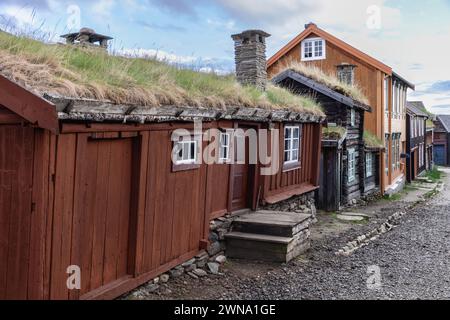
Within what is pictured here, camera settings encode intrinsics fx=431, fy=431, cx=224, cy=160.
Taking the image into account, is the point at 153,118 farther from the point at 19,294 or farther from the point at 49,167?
the point at 19,294

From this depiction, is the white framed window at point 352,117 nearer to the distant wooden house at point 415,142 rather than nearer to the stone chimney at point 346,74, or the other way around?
the stone chimney at point 346,74

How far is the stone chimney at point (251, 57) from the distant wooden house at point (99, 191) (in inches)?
90.6

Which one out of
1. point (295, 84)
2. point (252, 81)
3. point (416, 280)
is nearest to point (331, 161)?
point (295, 84)

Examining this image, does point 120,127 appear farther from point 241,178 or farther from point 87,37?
point 87,37

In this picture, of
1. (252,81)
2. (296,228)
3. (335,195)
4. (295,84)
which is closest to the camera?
(296,228)

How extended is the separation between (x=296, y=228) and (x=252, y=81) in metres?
4.06

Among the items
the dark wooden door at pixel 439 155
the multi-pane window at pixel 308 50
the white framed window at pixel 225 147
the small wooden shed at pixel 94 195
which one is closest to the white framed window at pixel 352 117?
the multi-pane window at pixel 308 50

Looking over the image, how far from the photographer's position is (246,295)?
6562 millimetres

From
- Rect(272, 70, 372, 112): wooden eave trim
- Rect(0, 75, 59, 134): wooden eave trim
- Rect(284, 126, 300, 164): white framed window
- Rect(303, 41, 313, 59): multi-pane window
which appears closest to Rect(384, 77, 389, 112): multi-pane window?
Rect(303, 41, 313, 59): multi-pane window

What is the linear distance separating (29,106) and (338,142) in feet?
41.5

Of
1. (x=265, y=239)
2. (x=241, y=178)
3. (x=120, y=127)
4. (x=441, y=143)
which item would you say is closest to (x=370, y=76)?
(x=241, y=178)

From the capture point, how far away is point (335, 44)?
21.9 m

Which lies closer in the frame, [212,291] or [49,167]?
[49,167]

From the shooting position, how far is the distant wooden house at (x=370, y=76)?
2097 cm
